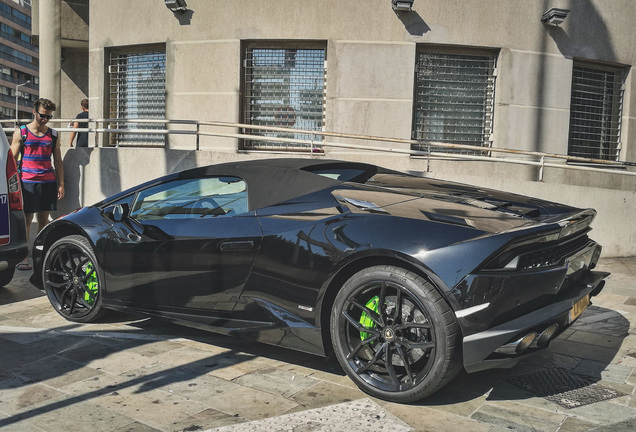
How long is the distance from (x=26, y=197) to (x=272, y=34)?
454 centimetres

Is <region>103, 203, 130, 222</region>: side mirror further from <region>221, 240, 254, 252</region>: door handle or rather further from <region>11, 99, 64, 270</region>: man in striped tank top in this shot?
<region>11, 99, 64, 270</region>: man in striped tank top

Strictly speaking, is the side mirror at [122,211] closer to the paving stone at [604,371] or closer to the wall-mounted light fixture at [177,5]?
the paving stone at [604,371]

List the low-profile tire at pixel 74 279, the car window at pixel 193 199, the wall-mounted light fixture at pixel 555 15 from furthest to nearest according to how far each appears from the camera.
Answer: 1. the wall-mounted light fixture at pixel 555 15
2. the low-profile tire at pixel 74 279
3. the car window at pixel 193 199

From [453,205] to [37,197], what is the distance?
5.51m

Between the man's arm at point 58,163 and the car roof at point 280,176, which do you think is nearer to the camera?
the car roof at point 280,176

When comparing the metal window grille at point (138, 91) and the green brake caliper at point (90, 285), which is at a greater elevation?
the metal window grille at point (138, 91)

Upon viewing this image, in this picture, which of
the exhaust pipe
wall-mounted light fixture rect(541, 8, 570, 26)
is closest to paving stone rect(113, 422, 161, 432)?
the exhaust pipe

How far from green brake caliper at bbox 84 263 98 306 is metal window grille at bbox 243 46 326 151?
5.49 metres

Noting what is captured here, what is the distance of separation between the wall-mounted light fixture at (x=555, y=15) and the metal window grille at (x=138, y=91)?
6240 millimetres

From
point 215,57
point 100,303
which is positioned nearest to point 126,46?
point 215,57

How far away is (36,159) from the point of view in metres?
7.23

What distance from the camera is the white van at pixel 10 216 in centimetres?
561

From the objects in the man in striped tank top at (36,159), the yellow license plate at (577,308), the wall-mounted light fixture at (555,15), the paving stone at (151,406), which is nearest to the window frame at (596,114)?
the wall-mounted light fixture at (555,15)

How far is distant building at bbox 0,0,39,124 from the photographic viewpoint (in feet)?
358
